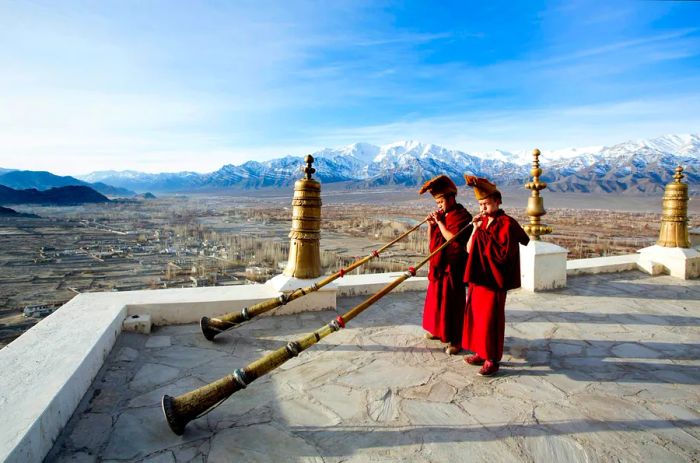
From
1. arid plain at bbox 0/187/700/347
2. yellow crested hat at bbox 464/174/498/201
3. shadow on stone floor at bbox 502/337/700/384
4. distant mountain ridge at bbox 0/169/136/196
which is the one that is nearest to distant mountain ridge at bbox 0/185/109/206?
arid plain at bbox 0/187/700/347

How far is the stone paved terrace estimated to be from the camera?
2.44 metres

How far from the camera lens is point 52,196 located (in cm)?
7994

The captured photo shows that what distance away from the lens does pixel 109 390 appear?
9.91 ft

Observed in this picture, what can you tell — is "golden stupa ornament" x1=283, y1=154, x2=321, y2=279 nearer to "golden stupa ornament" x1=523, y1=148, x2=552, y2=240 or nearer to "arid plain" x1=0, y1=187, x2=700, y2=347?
"golden stupa ornament" x1=523, y1=148, x2=552, y2=240

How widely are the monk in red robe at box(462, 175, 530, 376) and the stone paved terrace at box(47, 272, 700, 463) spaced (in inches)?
8.8

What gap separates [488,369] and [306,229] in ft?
7.87

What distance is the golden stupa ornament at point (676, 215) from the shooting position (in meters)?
7.07

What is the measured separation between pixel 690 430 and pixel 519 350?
1.41 metres

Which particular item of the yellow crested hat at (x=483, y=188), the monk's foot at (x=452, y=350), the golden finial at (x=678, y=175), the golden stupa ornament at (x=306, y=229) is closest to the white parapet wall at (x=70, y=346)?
the golden stupa ornament at (x=306, y=229)

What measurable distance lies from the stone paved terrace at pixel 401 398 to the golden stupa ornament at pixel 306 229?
0.54 metres

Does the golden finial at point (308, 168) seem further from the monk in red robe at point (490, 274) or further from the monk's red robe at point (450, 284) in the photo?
the monk in red robe at point (490, 274)

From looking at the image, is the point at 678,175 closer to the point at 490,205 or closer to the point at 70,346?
the point at 490,205

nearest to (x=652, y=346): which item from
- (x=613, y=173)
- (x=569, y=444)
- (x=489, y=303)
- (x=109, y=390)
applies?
(x=489, y=303)

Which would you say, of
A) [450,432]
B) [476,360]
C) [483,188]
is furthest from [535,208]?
[450,432]
